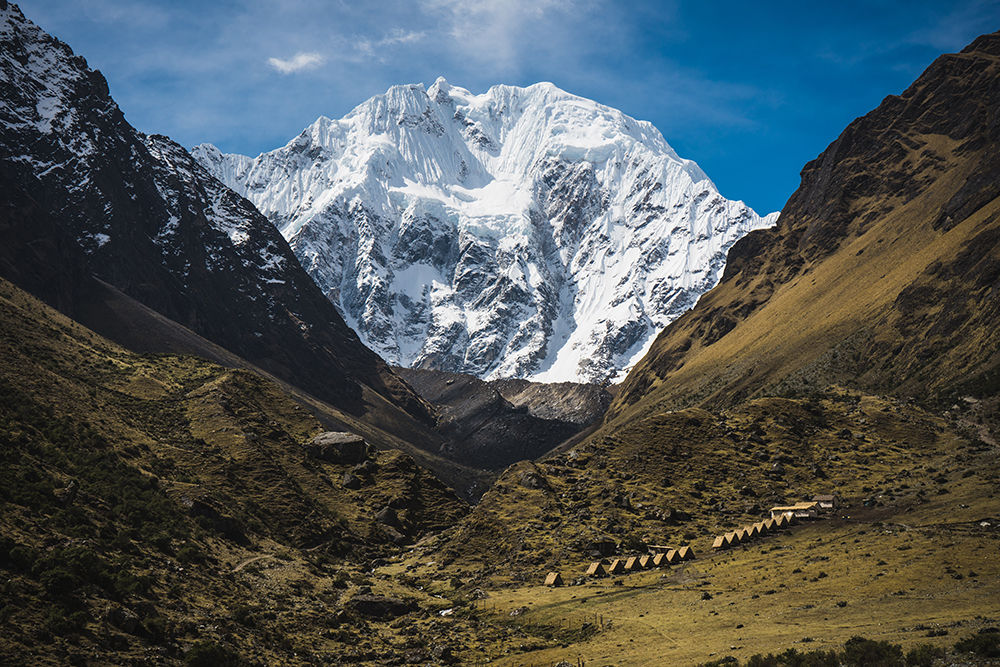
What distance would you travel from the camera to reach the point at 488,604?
59125 mm

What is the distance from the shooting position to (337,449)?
94.6 meters

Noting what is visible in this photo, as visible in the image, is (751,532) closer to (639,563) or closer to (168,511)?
(639,563)

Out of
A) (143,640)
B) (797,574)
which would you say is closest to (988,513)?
(797,574)

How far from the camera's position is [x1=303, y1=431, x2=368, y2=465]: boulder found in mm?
93875

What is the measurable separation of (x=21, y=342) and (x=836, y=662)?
7950 centimetres

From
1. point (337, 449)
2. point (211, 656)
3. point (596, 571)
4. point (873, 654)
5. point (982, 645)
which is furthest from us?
point (337, 449)

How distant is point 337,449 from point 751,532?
5024cm

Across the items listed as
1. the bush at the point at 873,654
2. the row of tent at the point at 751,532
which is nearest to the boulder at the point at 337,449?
the row of tent at the point at 751,532

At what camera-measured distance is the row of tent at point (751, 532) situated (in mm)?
67375

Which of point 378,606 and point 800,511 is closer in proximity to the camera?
point 378,606

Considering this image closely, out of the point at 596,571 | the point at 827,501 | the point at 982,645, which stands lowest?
the point at 982,645

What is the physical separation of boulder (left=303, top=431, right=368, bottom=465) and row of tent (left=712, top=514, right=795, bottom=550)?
4537 centimetres

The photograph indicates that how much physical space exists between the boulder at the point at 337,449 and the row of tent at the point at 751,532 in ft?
149

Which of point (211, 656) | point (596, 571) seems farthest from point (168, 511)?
point (596, 571)
